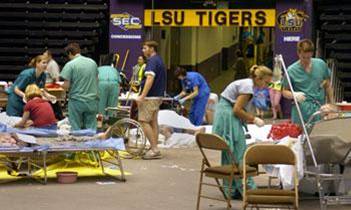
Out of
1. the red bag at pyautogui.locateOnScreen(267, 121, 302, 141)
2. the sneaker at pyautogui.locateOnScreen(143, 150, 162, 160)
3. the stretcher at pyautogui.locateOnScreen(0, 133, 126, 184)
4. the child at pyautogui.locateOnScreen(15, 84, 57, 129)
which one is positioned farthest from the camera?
the sneaker at pyautogui.locateOnScreen(143, 150, 162, 160)

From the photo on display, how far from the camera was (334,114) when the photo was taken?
975cm

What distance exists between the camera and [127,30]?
22047mm

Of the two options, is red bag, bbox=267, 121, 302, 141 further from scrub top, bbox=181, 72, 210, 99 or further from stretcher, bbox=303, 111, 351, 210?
scrub top, bbox=181, 72, 210, 99

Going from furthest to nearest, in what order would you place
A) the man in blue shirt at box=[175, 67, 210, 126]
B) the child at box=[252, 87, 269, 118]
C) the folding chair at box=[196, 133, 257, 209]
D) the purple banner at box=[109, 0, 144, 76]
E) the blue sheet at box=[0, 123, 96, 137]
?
1. the purple banner at box=[109, 0, 144, 76]
2. the man in blue shirt at box=[175, 67, 210, 126]
3. the blue sheet at box=[0, 123, 96, 137]
4. the child at box=[252, 87, 269, 118]
5. the folding chair at box=[196, 133, 257, 209]

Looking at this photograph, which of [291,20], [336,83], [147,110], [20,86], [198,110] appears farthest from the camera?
[291,20]

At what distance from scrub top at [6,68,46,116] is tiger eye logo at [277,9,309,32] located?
956 centimetres

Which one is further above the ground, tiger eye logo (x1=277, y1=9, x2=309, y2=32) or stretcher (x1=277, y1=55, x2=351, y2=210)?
tiger eye logo (x1=277, y1=9, x2=309, y2=32)

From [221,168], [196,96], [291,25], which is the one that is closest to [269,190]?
[221,168]

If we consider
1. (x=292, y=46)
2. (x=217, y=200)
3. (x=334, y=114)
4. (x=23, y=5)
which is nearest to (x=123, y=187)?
(x=217, y=200)

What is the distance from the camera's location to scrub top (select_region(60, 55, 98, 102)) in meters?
12.5

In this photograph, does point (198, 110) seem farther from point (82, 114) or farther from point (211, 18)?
point (211, 18)

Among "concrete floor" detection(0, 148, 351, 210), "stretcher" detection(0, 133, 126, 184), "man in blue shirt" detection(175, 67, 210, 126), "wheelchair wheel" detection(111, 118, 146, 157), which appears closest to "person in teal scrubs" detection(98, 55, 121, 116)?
"man in blue shirt" detection(175, 67, 210, 126)

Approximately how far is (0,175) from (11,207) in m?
2.11

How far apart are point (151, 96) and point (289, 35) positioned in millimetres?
8571
